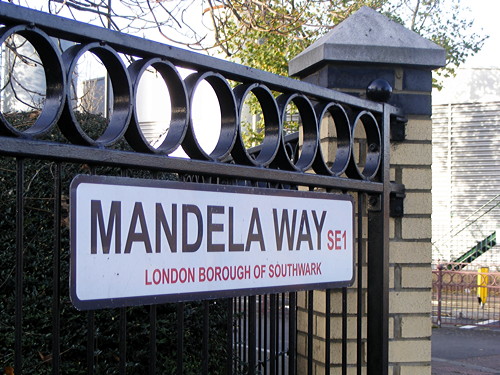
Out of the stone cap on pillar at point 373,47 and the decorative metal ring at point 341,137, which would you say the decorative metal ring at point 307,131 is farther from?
the stone cap on pillar at point 373,47

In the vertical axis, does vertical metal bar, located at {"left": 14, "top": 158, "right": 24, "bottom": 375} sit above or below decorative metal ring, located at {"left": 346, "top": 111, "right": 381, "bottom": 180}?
below

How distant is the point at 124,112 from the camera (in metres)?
2.07

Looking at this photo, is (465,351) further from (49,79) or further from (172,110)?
(49,79)

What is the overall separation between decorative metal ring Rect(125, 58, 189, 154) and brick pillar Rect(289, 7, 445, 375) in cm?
138

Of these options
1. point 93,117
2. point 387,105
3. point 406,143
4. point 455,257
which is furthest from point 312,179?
point 455,257

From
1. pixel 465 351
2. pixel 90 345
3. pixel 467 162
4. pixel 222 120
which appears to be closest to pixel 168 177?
pixel 222 120

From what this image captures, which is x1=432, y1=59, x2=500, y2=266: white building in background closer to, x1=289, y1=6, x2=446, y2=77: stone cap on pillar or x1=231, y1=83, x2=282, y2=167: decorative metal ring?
x1=289, y1=6, x2=446, y2=77: stone cap on pillar

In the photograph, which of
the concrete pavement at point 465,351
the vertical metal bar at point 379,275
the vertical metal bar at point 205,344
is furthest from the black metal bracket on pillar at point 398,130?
the concrete pavement at point 465,351

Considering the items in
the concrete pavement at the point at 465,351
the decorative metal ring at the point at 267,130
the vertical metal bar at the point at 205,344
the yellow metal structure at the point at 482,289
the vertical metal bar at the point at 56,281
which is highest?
the decorative metal ring at the point at 267,130

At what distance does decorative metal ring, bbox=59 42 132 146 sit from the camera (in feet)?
6.34

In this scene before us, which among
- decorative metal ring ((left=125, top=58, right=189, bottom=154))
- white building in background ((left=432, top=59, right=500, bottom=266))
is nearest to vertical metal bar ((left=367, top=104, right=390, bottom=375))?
decorative metal ring ((left=125, top=58, right=189, bottom=154))

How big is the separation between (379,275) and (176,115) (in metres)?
1.37

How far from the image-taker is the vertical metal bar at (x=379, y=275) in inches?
124

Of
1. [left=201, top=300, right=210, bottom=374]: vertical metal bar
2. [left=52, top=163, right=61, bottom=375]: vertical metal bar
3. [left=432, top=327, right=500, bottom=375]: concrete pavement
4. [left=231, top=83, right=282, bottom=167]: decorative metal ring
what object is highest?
[left=231, top=83, right=282, bottom=167]: decorative metal ring
